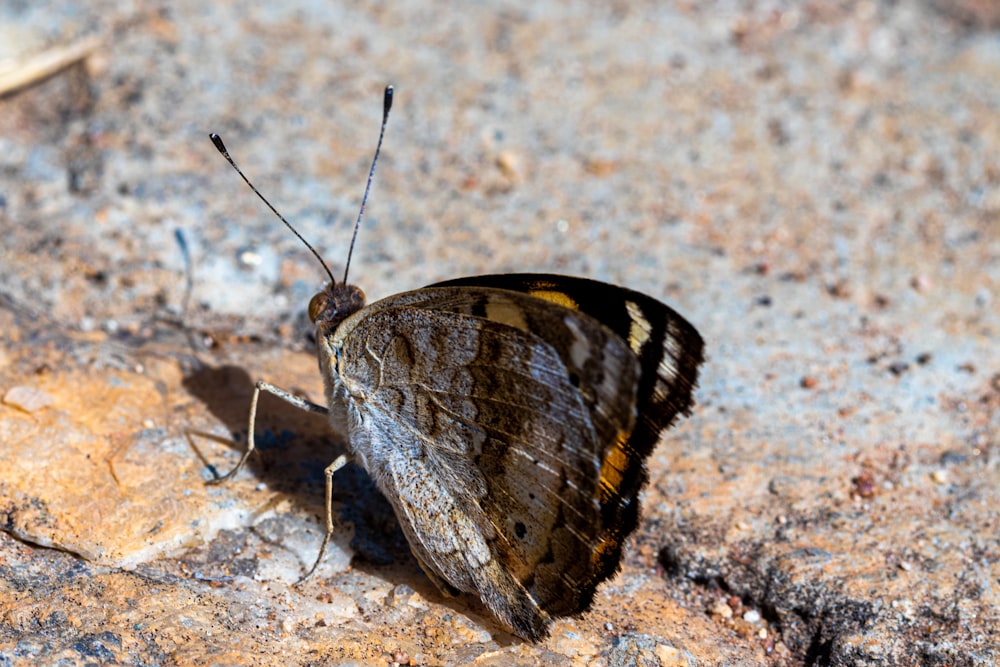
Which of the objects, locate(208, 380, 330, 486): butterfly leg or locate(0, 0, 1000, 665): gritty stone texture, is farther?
locate(208, 380, 330, 486): butterfly leg

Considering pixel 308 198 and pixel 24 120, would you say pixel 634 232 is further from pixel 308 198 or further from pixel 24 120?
pixel 24 120

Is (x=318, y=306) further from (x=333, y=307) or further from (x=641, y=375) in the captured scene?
(x=641, y=375)

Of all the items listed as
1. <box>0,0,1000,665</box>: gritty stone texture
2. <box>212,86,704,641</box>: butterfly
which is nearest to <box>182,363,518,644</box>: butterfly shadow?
<box>0,0,1000,665</box>: gritty stone texture

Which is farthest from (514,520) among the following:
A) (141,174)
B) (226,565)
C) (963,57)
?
(963,57)

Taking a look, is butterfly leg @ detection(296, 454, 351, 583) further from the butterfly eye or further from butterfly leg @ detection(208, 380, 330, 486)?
the butterfly eye

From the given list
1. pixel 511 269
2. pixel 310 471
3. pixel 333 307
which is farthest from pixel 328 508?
pixel 511 269

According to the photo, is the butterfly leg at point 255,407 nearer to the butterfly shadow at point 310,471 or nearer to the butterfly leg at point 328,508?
the butterfly shadow at point 310,471
